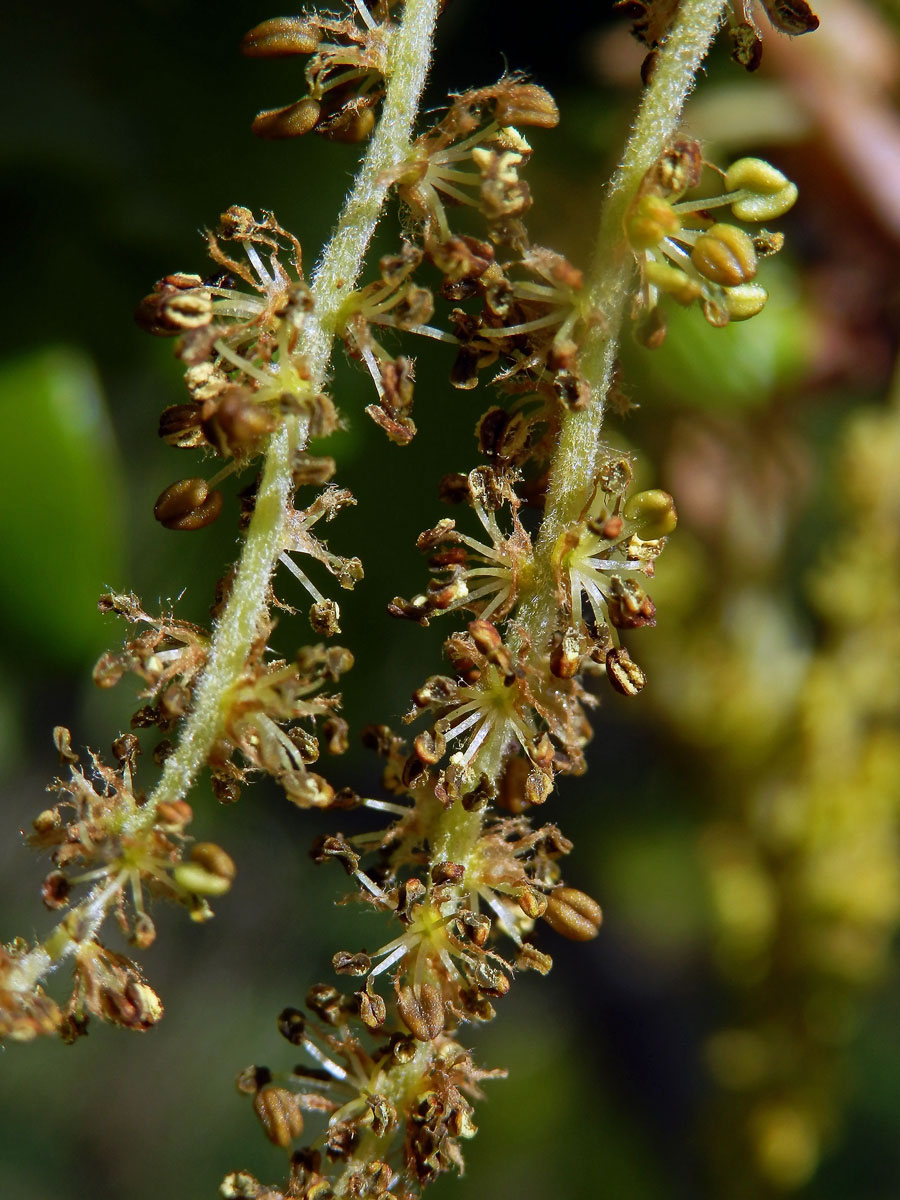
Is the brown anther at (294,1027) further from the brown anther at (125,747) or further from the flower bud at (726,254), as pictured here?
the flower bud at (726,254)

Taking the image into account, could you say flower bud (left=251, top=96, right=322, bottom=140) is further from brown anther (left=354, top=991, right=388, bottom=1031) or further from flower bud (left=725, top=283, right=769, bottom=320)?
brown anther (left=354, top=991, right=388, bottom=1031)

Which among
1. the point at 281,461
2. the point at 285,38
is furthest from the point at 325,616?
the point at 285,38

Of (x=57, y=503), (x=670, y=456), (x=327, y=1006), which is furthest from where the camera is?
(x=670, y=456)

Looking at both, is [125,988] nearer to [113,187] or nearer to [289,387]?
[289,387]

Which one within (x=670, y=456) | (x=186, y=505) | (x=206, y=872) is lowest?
(x=670, y=456)

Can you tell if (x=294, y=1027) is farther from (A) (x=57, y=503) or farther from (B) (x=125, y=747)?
(A) (x=57, y=503)

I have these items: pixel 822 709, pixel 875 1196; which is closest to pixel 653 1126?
pixel 875 1196

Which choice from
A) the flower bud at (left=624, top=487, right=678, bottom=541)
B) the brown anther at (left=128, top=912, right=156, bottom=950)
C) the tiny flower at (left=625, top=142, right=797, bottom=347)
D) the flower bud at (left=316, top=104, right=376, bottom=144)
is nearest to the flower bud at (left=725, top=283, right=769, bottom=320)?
the tiny flower at (left=625, top=142, right=797, bottom=347)
